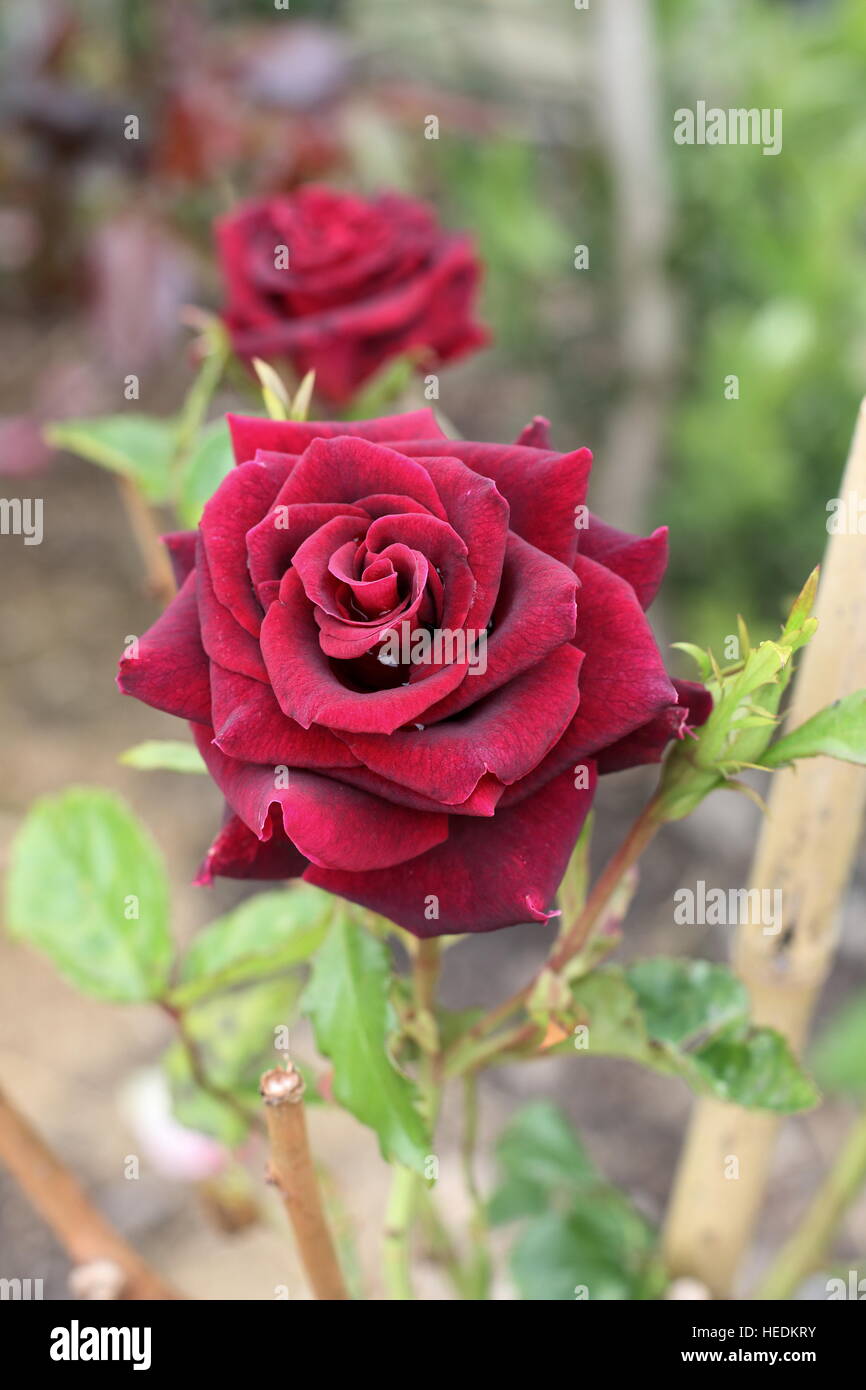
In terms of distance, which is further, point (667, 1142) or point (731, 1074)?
point (667, 1142)

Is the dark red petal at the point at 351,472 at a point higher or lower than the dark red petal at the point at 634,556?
higher

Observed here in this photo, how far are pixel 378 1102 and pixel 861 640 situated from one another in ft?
0.75

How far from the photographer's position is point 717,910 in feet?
3.97

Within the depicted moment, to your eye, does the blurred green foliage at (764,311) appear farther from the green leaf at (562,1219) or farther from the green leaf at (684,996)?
the green leaf at (684,996)

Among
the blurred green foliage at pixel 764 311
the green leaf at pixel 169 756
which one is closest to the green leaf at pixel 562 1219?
the green leaf at pixel 169 756

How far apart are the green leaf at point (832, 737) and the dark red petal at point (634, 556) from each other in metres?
0.06

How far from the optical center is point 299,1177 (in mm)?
383

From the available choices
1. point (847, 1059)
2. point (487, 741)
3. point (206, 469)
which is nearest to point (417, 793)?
point (487, 741)

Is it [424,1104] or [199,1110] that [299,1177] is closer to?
[424,1104]

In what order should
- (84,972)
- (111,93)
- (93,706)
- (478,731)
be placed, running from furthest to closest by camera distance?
1. (93,706)
2. (111,93)
3. (84,972)
4. (478,731)

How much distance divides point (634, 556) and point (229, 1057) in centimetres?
38

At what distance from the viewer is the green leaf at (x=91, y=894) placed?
1.77 ft

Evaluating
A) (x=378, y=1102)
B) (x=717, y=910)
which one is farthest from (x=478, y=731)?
(x=717, y=910)
